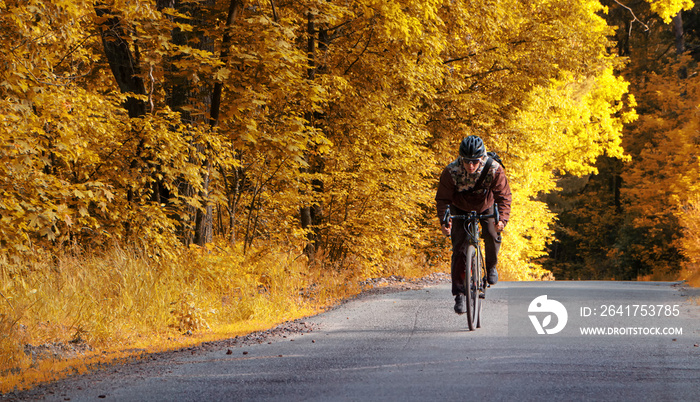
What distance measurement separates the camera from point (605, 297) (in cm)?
1384

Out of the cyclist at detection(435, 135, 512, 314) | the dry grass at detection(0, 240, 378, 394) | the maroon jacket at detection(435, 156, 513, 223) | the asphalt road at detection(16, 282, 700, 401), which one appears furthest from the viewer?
the maroon jacket at detection(435, 156, 513, 223)

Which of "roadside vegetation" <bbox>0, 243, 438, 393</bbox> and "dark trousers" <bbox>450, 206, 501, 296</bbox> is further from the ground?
"dark trousers" <bbox>450, 206, 501, 296</bbox>

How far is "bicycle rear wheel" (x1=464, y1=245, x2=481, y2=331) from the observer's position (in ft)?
28.9

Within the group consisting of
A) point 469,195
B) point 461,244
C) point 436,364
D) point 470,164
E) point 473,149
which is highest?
point 473,149

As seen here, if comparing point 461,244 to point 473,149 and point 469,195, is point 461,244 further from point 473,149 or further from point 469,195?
point 473,149

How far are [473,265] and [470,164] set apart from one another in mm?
1325

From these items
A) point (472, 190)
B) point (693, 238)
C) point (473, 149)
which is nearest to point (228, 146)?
point (472, 190)

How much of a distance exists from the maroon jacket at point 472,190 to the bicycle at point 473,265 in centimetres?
9

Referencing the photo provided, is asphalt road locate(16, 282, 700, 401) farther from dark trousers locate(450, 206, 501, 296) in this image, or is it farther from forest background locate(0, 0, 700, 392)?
forest background locate(0, 0, 700, 392)

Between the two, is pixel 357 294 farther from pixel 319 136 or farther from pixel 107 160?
pixel 107 160

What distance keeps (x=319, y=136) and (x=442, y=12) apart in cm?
774

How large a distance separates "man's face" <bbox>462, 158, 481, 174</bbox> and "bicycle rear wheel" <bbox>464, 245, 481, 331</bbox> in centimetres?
98

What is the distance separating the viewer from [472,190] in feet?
28.7

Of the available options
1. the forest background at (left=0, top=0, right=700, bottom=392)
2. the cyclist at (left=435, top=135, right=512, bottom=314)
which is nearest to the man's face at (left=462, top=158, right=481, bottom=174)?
the cyclist at (left=435, top=135, right=512, bottom=314)
